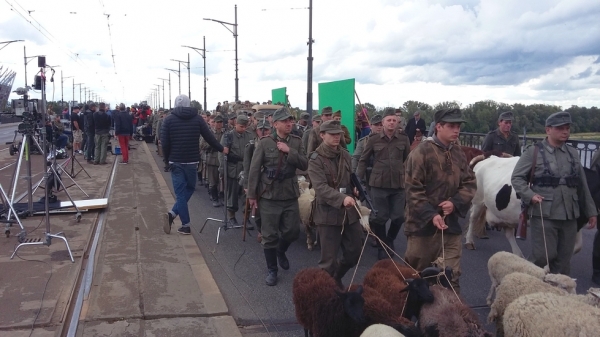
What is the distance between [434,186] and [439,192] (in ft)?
0.24

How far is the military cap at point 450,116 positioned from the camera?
468cm

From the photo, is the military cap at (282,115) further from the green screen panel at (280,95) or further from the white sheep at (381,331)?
the green screen panel at (280,95)

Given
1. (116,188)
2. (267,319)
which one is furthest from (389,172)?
(116,188)

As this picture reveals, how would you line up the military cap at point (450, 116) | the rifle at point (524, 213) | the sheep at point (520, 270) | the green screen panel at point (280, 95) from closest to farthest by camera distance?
the sheep at point (520, 270) → the military cap at point (450, 116) → the rifle at point (524, 213) → the green screen panel at point (280, 95)

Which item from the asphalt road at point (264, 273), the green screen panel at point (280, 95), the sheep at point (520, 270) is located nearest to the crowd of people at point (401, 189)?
the asphalt road at point (264, 273)

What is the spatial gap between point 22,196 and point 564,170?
443 inches

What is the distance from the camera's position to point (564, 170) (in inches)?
214

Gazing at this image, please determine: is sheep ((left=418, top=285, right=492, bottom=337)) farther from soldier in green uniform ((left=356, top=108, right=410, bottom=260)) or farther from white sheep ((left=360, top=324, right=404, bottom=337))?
soldier in green uniform ((left=356, top=108, right=410, bottom=260))

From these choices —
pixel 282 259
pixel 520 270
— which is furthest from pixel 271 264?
pixel 520 270

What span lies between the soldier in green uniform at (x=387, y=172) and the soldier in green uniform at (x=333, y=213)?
1908 mm

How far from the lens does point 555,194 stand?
5.39 meters

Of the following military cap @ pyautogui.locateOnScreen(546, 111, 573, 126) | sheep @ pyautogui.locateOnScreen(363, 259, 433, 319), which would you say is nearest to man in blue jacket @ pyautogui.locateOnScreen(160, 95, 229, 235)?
sheep @ pyautogui.locateOnScreen(363, 259, 433, 319)

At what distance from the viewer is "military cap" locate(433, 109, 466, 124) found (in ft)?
15.4

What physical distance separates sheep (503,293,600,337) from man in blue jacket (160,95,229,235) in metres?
5.85
